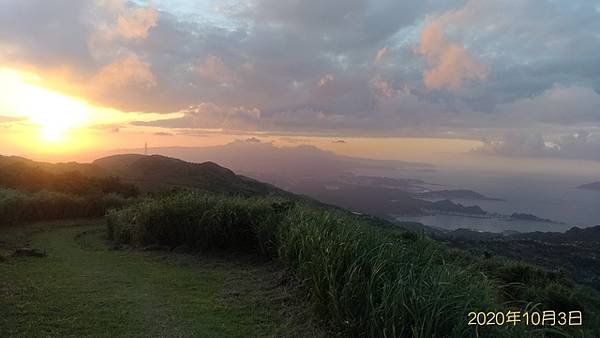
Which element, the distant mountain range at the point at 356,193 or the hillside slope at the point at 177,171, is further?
the hillside slope at the point at 177,171

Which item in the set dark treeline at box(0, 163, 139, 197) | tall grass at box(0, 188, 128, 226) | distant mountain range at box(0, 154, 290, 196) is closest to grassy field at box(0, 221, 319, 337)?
tall grass at box(0, 188, 128, 226)

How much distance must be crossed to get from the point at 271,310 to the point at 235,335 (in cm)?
117

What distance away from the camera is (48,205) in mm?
22438

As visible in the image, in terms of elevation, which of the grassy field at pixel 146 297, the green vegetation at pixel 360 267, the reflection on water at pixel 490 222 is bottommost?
the reflection on water at pixel 490 222

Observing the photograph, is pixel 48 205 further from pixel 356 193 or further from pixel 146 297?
pixel 356 193

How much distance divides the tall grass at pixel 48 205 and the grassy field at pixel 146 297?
9349mm

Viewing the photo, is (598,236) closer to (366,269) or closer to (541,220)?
(541,220)

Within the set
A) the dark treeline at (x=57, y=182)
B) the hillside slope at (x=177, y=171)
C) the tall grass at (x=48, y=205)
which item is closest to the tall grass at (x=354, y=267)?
the tall grass at (x=48, y=205)

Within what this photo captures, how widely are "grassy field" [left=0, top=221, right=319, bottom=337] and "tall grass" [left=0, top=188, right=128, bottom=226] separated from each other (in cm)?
935

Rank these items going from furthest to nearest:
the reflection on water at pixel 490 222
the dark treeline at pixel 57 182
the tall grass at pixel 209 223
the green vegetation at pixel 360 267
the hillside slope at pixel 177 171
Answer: the reflection on water at pixel 490 222 < the hillside slope at pixel 177 171 < the dark treeline at pixel 57 182 < the tall grass at pixel 209 223 < the green vegetation at pixel 360 267

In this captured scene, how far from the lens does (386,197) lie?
8794cm

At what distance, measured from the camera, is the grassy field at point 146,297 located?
6402mm

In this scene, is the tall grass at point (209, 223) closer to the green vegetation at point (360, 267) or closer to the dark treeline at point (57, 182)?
the green vegetation at point (360, 267)

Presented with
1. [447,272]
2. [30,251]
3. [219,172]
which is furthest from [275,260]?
[219,172]
